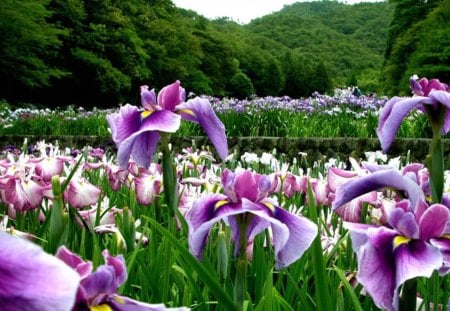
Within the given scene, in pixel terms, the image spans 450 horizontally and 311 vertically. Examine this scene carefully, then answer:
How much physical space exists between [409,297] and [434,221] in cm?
12

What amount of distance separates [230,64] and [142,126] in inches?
1653

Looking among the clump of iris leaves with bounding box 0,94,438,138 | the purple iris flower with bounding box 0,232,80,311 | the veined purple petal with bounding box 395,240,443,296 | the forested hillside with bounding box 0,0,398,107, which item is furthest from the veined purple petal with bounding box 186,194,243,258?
the forested hillside with bounding box 0,0,398,107

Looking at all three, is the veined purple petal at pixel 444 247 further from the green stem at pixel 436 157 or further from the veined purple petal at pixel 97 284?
the veined purple petal at pixel 97 284

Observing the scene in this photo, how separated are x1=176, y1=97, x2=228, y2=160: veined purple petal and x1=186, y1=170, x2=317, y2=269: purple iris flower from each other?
17.2 inches

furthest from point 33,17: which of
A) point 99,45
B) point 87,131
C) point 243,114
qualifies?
point 243,114

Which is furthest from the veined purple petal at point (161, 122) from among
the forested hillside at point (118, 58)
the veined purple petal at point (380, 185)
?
the forested hillside at point (118, 58)

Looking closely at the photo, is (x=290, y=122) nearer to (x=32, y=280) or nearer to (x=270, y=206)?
(x=270, y=206)

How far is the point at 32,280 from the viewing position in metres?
0.27

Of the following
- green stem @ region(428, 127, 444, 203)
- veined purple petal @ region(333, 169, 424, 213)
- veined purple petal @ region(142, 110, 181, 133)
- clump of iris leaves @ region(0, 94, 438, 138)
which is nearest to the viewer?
veined purple petal @ region(333, 169, 424, 213)

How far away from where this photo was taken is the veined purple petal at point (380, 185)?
0.90 meters

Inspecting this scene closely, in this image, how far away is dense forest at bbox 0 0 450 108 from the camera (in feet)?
71.3

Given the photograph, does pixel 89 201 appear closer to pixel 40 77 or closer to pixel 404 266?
pixel 404 266

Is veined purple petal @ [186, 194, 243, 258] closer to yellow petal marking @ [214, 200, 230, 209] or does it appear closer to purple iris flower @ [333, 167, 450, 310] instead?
yellow petal marking @ [214, 200, 230, 209]

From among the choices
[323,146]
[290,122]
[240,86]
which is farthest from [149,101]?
[240,86]
